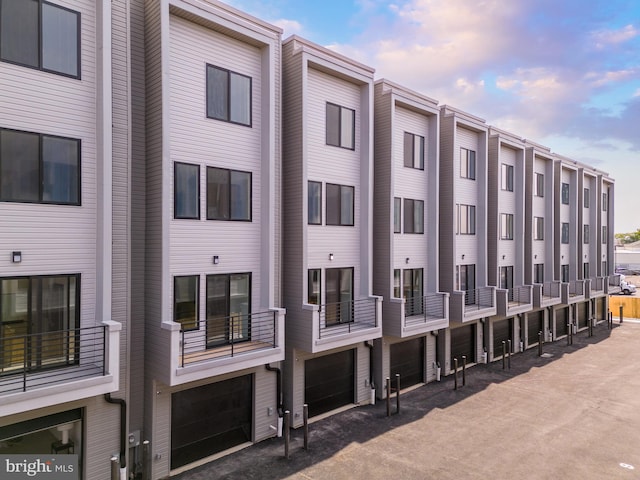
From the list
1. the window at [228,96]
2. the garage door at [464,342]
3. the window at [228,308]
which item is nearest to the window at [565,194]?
the garage door at [464,342]

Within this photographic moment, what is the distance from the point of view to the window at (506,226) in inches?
890

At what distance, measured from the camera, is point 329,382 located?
14.3 meters

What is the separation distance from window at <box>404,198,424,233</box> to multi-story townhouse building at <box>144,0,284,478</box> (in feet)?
21.7

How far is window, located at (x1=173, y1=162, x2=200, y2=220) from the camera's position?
35.3 feet

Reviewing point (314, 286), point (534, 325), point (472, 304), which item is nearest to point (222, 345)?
point (314, 286)

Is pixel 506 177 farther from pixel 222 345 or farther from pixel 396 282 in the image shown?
pixel 222 345

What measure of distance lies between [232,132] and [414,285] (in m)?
9.88

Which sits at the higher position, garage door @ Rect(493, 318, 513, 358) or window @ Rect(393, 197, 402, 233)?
window @ Rect(393, 197, 402, 233)

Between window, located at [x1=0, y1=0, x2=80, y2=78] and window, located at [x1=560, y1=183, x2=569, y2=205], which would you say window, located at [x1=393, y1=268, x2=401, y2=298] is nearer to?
window, located at [x1=0, y1=0, x2=80, y2=78]

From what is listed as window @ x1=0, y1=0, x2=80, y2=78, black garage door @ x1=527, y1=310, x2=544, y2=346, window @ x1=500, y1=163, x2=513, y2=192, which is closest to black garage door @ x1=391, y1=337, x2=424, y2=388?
black garage door @ x1=527, y1=310, x2=544, y2=346

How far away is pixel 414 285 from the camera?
1752 centimetres

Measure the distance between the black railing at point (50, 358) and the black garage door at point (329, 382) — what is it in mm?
6448

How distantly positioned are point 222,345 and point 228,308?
101cm

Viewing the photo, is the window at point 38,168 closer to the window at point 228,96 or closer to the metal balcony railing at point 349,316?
the window at point 228,96
